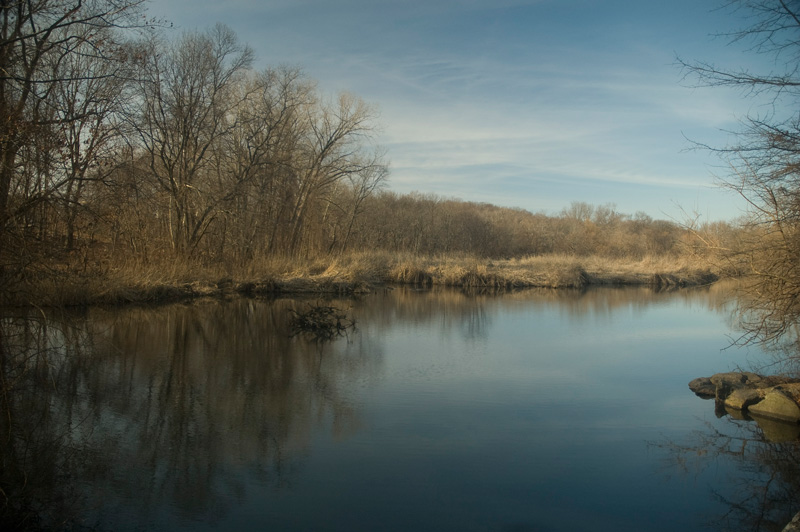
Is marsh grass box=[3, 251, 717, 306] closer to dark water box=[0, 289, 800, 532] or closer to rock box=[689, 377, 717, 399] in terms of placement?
dark water box=[0, 289, 800, 532]

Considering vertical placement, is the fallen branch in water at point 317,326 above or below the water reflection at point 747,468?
above

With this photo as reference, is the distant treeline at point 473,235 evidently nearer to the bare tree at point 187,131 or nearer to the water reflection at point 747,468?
the bare tree at point 187,131

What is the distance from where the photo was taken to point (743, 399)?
8.59 meters

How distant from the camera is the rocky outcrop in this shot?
26.7 ft

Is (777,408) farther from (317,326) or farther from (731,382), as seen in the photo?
(317,326)

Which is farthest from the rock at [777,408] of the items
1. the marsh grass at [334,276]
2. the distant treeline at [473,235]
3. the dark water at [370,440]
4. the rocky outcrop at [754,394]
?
the distant treeline at [473,235]

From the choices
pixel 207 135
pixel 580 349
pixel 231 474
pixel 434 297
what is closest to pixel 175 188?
pixel 207 135

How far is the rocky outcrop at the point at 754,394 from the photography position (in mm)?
8141

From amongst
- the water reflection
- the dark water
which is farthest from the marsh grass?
the water reflection

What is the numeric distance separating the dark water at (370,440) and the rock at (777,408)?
51 centimetres

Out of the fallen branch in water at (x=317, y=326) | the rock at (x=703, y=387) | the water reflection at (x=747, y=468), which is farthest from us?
the fallen branch in water at (x=317, y=326)

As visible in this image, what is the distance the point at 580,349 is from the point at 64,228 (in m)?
10.5

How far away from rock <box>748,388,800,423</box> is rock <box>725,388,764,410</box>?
101 millimetres

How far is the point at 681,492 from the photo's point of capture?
5723mm
